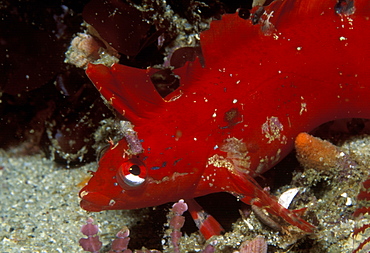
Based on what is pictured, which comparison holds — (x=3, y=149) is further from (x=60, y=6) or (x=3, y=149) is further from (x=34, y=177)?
(x=60, y=6)

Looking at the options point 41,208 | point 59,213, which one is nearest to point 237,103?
point 59,213

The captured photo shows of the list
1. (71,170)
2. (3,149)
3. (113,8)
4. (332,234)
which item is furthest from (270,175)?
(3,149)

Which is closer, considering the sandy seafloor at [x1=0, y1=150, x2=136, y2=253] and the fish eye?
the fish eye

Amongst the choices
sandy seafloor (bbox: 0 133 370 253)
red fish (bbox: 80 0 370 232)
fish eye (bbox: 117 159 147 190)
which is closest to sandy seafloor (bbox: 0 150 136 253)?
sandy seafloor (bbox: 0 133 370 253)

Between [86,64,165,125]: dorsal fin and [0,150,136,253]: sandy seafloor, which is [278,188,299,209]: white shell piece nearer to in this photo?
[86,64,165,125]: dorsal fin

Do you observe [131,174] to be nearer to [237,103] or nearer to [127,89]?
[127,89]

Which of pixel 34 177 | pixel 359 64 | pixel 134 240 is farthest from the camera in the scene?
pixel 34 177

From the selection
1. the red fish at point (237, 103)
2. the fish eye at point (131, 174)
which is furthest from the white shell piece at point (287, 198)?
the fish eye at point (131, 174)
